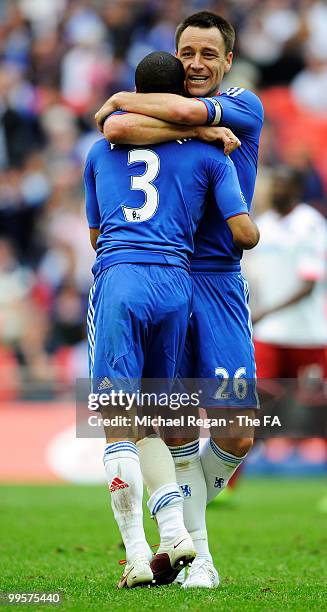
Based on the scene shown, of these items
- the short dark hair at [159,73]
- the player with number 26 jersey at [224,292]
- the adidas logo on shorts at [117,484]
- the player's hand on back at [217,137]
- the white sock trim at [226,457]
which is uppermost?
the short dark hair at [159,73]

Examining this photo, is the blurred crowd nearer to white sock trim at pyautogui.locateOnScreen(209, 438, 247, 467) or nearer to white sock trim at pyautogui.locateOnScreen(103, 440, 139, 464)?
white sock trim at pyautogui.locateOnScreen(209, 438, 247, 467)

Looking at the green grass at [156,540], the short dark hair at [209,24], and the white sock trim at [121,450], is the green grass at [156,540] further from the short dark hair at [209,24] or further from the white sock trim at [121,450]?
the short dark hair at [209,24]

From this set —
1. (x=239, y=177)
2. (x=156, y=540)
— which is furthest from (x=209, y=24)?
(x=156, y=540)

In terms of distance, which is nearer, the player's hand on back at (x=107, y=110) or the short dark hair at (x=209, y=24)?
the player's hand on back at (x=107, y=110)

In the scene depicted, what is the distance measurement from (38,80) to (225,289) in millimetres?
12783

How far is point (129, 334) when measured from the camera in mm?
4586

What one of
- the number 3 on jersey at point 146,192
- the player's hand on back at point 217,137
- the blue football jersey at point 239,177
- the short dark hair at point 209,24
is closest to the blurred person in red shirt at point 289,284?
the blue football jersey at point 239,177

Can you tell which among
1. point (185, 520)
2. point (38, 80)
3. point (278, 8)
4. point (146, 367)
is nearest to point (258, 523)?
point (185, 520)

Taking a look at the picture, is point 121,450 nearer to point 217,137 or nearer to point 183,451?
point 183,451

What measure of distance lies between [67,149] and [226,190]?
12093mm

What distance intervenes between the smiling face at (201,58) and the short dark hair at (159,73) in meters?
0.18

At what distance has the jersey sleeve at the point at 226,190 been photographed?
15.7ft

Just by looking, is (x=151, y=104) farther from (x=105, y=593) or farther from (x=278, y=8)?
(x=278, y=8)

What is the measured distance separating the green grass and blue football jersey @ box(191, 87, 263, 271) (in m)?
1.54
